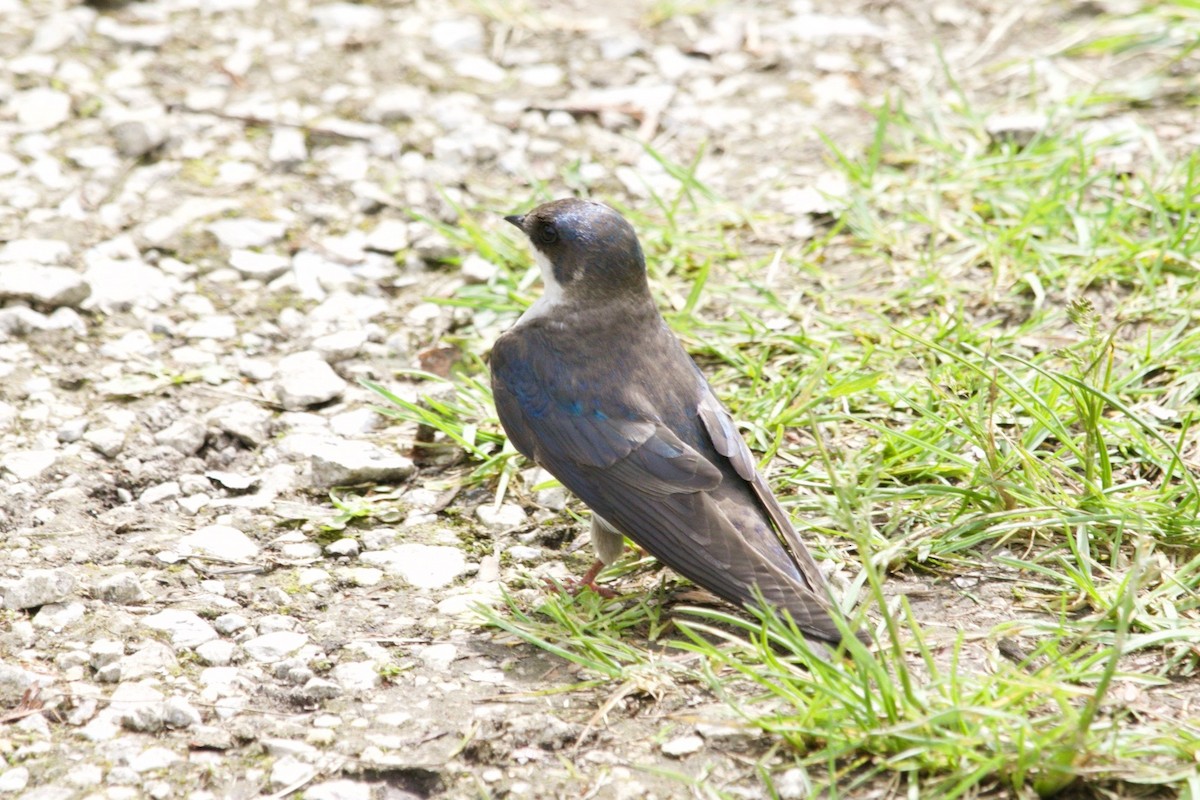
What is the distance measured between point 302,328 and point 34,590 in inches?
83.9

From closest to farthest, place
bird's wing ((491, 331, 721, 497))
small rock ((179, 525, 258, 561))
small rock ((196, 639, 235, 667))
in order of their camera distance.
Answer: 1. small rock ((196, 639, 235, 667))
2. bird's wing ((491, 331, 721, 497))
3. small rock ((179, 525, 258, 561))

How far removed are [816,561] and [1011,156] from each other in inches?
119

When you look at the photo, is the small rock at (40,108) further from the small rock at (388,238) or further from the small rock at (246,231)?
the small rock at (388,238)

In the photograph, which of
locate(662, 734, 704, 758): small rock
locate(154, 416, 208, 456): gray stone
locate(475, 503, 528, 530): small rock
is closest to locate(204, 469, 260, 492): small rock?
locate(154, 416, 208, 456): gray stone

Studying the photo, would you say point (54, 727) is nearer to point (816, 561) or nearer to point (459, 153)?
point (816, 561)

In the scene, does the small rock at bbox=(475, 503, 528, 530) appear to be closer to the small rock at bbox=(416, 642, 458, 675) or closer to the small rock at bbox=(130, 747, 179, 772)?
the small rock at bbox=(416, 642, 458, 675)

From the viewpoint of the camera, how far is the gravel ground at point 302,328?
351 centimetres

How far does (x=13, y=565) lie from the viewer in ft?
13.7

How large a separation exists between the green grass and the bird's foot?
94 mm

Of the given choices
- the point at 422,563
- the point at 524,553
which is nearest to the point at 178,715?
the point at 422,563

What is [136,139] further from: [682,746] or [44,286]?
[682,746]

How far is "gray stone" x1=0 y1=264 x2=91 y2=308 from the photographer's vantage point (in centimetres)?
564

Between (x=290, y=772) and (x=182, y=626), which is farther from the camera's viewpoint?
(x=182, y=626)

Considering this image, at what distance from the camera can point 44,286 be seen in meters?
5.68
